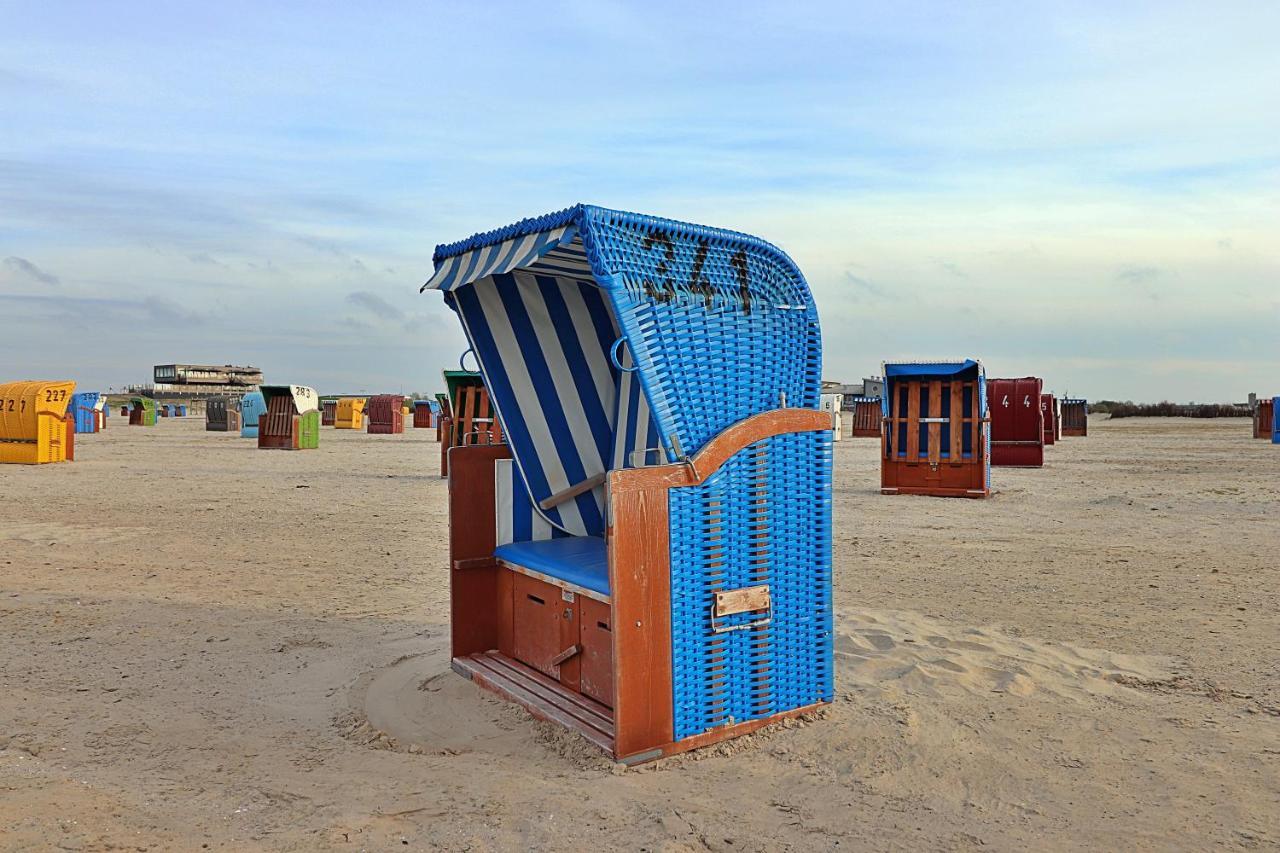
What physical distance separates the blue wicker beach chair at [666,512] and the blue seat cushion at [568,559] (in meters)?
0.02

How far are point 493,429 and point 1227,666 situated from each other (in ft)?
43.6

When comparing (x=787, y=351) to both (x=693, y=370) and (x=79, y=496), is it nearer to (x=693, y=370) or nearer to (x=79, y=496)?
(x=693, y=370)

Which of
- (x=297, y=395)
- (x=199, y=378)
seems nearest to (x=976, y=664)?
(x=297, y=395)

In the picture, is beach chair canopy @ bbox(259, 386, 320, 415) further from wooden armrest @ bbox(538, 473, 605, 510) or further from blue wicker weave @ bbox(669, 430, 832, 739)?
blue wicker weave @ bbox(669, 430, 832, 739)

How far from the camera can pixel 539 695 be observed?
181 inches

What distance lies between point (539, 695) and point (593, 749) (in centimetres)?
70

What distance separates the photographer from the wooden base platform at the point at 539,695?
4105 millimetres

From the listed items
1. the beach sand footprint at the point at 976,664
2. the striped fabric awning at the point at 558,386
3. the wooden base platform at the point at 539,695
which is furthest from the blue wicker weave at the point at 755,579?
the striped fabric awning at the point at 558,386

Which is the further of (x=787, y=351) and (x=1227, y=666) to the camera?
(x=1227, y=666)

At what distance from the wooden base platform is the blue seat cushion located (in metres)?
0.57

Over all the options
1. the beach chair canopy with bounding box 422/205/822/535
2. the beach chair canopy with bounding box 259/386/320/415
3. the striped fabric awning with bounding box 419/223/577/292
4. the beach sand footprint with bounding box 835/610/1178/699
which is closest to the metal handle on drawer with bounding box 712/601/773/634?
the beach chair canopy with bounding box 422/205/822/535

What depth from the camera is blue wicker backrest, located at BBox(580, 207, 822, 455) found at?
3.82 meters

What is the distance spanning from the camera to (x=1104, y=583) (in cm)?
772

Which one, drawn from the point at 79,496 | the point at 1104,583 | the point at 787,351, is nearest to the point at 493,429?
the point at 79,496
